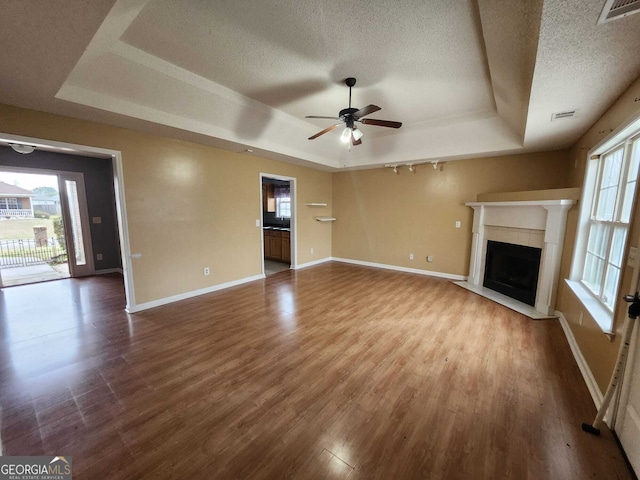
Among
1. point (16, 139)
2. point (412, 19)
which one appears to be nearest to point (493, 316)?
point (412, 19)

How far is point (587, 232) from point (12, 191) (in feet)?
32.0

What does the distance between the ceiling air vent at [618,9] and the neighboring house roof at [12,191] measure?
8565mm

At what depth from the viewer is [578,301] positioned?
8.41ft

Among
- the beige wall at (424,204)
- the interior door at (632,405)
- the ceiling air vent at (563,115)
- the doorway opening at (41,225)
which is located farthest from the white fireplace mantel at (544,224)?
the doorway opening at (41,225)

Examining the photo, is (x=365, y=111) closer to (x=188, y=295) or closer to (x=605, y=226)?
(x=605, y=226)

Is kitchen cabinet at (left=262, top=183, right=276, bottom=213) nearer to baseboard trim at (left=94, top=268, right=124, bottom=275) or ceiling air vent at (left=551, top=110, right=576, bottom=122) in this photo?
baseboard trim at (left=94, top=268, right=124, bottom=275)

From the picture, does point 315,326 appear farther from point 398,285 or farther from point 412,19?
point 412,19

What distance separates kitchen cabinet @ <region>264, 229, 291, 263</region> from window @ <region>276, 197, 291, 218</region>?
123 centimetres

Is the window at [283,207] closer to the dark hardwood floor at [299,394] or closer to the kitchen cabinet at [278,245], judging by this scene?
the kitchen cabinet at [278,245]

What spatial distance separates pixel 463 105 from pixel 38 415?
5.43 meters

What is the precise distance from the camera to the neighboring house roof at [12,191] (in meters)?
5.15

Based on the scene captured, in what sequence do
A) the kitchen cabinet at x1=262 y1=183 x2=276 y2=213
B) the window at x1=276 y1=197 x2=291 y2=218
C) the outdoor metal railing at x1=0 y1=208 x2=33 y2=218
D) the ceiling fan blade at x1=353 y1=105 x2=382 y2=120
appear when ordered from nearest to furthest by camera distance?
the ceiling fan blade at x1=353 y1=105 x2=382 y2=120 < the outdoor metal railing at x1=0 y1=208 x2=33 y2=218 < the window at x1=276 y1=197 x2=291 y2=218 < the kitchen cabinet at x1=262 y1=183 x2=276 y2=213

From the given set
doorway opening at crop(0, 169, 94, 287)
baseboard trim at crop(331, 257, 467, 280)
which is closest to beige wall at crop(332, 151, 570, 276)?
baseboard trim at crop(331, 257, 467, 280)

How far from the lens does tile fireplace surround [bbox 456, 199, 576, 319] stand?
3.36 metres
